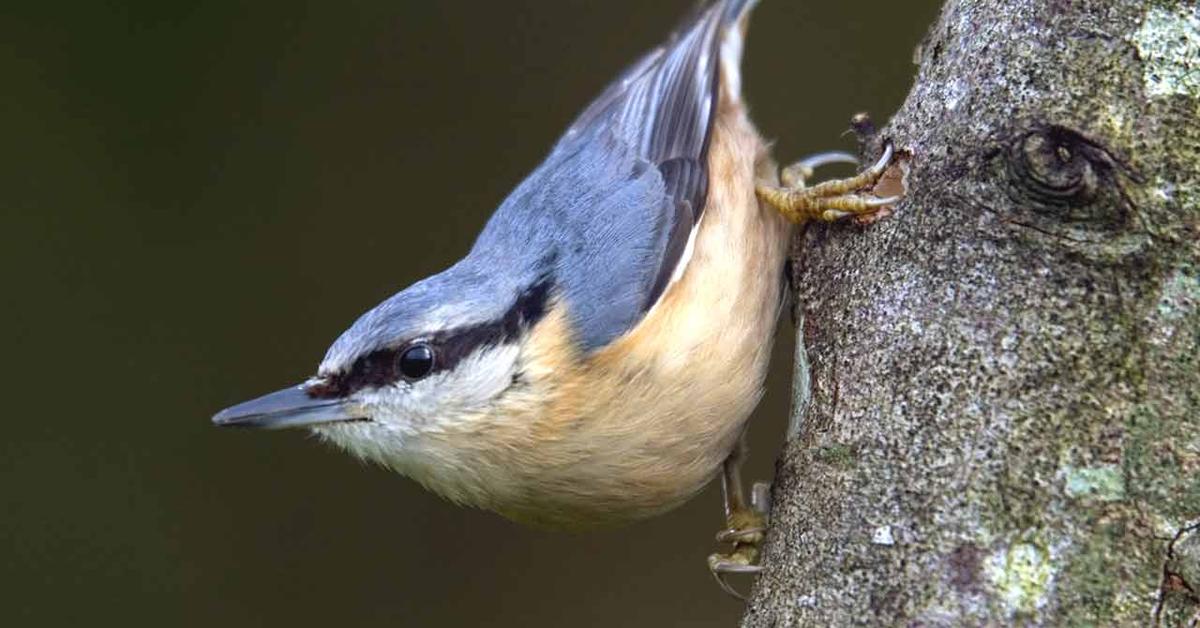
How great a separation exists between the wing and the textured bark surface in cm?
59

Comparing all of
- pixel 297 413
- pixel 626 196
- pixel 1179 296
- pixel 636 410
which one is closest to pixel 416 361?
pixel 297 413

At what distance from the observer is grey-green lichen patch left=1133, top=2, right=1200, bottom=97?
1430mm

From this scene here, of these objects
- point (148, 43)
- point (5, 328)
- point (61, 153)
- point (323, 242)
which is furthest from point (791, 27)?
point (5, 328)

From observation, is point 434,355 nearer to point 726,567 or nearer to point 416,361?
point 416,361

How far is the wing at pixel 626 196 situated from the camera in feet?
7.09

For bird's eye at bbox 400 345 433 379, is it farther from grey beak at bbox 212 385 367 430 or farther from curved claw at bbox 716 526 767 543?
curved claw at bbox 716 526 767 543

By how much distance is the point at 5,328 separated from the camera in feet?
12.0

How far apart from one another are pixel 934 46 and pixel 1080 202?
395 mm

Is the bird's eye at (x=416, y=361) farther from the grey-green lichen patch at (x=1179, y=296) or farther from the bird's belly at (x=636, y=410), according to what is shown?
the grey-green lichen patch at (x=1179, y=296)

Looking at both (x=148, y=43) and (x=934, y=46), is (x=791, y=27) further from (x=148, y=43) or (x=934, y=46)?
(x=934, y=46)

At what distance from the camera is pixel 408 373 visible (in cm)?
210

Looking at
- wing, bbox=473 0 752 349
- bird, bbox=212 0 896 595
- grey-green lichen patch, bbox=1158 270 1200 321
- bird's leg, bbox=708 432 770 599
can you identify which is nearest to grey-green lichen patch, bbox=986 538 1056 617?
grey-green lichen patch, bbox=1158 270 1200 321

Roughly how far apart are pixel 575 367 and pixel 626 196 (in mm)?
445

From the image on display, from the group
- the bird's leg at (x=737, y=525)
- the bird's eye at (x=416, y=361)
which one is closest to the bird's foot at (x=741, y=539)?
the bird's leg at (x=737, y=525)
